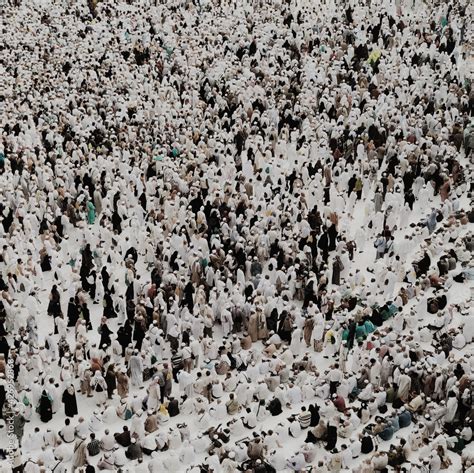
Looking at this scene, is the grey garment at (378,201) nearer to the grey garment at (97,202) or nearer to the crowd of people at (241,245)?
the crowd of people at (241,245)

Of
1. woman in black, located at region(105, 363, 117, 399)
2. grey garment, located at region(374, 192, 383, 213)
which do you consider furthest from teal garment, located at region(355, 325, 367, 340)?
woman in black, located at region(105, 363, 117, 399)

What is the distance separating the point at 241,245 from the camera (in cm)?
2111

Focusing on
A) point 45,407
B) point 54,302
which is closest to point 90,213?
point 54,302

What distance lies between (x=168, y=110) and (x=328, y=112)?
5.51 metres

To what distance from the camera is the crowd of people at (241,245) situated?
16.6 meters

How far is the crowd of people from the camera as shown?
16562 millimetres

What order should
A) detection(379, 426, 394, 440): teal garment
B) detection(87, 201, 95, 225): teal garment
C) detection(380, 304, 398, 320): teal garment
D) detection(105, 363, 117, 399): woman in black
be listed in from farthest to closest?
detection(87, 201, 95, 225): teal garment, detection(380, 304, 398, 320): teal garment, detection(105, 363, 117, 399): woman in black, detection(379, 426, 394, 440): teal garment

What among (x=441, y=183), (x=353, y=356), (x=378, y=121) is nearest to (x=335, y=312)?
(x=353, y=356)

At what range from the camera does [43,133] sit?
88.7 ft

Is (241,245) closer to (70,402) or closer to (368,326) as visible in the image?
(368,326)

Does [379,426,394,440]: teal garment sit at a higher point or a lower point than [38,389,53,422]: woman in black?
lower

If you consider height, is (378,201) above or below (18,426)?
above

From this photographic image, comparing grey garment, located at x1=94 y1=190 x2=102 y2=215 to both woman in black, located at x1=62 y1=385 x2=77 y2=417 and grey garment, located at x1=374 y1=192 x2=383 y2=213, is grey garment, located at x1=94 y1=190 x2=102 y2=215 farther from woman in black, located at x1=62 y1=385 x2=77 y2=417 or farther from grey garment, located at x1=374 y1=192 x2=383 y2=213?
grey garment, located at x1=374 y1=192 x2=383 y2=213

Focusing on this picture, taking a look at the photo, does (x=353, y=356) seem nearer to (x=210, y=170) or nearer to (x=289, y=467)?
(x=289, y=467)
